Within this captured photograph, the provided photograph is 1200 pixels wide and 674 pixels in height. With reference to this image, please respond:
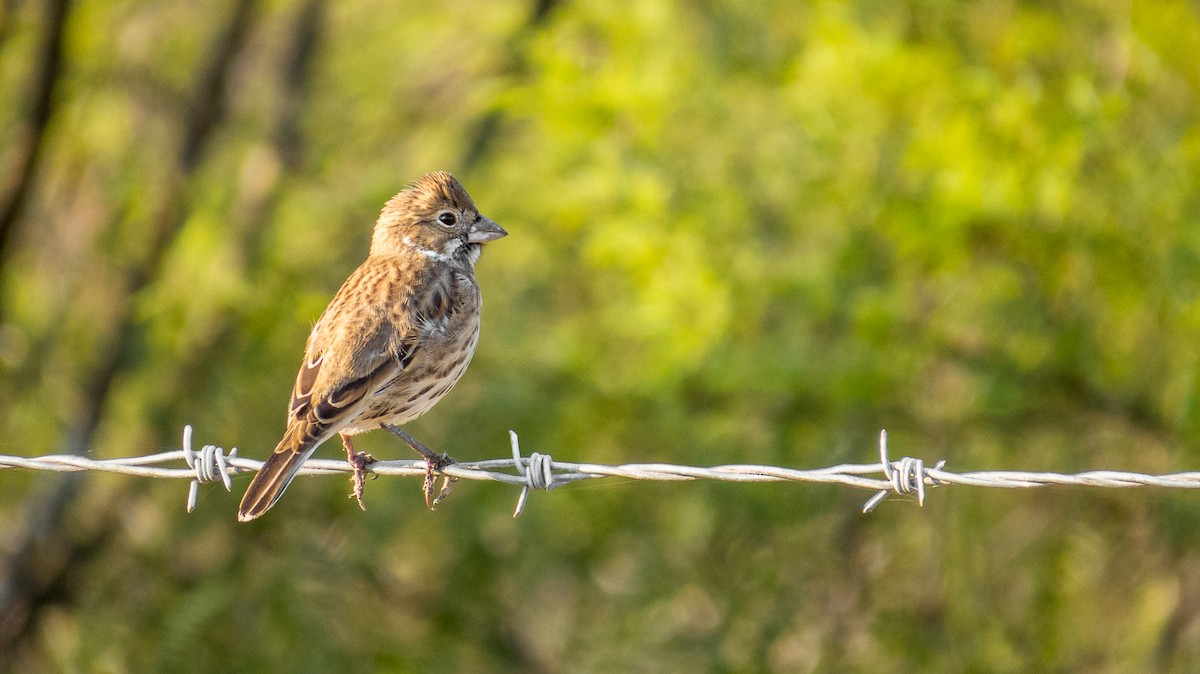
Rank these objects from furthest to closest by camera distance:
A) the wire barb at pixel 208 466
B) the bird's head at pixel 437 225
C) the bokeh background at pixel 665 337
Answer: the bokeh background at pixel 665 337, the bird's head at pixel 437 225, the wire barb at pixel 208 466

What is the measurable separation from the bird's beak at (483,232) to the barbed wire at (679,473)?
1.83 metres

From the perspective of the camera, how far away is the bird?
5102mm

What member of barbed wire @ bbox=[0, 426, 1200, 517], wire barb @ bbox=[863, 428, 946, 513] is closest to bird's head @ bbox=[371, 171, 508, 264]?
barbed wire @ bbox=[0, 426, 1200, 517]

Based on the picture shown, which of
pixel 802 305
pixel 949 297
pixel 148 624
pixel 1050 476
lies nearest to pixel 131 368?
pixel 148 624

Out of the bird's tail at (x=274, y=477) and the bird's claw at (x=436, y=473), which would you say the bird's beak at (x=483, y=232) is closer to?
the bird's claw at (x=436, y=473)

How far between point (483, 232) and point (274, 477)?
79.8 inches

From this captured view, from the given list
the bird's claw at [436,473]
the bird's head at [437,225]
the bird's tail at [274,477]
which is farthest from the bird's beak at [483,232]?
the bird's tail at [274,477]

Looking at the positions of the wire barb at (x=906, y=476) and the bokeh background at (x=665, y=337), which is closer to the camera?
the wire barb at (x=906, y=476)

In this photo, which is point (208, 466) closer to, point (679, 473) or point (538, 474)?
point (538, 474)

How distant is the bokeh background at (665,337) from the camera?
8086 millimetres

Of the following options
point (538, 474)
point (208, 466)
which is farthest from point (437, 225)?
point (538, 474)

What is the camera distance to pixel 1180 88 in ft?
27.5

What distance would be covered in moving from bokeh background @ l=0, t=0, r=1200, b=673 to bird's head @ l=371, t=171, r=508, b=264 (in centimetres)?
190

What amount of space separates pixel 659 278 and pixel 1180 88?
3214 millimetres
